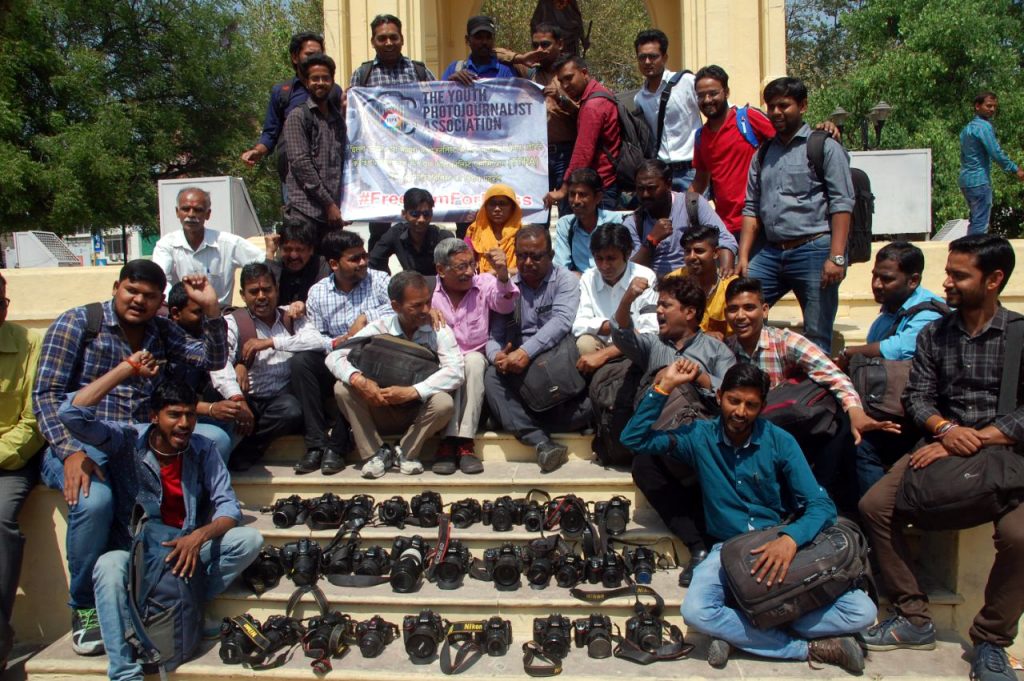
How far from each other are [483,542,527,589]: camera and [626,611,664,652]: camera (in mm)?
696

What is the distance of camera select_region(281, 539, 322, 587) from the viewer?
4.84 metres

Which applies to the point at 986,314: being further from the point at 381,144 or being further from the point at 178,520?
the point at 381,144

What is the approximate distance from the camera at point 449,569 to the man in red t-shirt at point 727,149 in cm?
357

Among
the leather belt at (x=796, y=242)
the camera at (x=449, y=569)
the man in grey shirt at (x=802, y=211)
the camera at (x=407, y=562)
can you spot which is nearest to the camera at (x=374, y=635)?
the camera at (x=407, y=562)

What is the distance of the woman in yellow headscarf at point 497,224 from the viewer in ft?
23.1

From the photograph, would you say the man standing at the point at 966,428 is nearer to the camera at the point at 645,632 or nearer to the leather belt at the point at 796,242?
the camera at the point at 645,632

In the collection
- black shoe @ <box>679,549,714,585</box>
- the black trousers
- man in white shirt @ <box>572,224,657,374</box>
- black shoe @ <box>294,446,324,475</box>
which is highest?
man in white shirt @ <box>572,224,657,374</box>

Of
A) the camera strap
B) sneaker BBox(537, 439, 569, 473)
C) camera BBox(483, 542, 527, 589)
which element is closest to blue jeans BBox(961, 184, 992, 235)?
sneaker BBox(537, 439, 569, 473)

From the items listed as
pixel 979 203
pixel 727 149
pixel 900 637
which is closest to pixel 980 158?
pixel 979 203

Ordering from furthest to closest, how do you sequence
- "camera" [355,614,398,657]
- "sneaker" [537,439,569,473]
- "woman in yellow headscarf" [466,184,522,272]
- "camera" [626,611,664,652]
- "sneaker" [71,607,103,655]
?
1. "woman in yellow headscarf" [466,184,522,272]
2. "sneaker" [537,439,569,473]
3. "sneaker" [71,607,103,655]
4. "camera" [355,614,398,657]
5. "camera" [626,611,664,652]

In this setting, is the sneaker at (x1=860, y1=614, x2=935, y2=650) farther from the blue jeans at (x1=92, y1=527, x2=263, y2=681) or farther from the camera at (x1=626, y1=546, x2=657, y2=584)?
the blue jeans at (x1=92, y1=527, x2=263, y2=681)

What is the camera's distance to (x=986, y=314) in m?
4.34

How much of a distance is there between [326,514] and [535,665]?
5.68ft

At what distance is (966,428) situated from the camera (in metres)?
4.27
